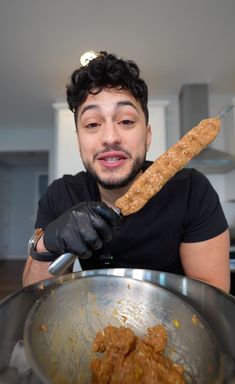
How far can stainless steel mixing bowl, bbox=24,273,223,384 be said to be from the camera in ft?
1.49

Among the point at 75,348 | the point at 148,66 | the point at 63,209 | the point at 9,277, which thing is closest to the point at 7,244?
the point at 9,277

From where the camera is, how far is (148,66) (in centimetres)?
245

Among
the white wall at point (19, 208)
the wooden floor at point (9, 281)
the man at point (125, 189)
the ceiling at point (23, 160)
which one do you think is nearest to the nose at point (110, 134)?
the man at point (125, 189)

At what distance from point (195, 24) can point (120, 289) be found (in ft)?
6.76

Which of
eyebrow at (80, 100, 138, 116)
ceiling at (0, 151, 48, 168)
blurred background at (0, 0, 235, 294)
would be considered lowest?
eyebrow at (80, 100, 138, 116)

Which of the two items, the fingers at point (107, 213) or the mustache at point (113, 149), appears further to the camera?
the mustache at point (113, 149)

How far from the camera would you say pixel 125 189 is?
3.27 feet

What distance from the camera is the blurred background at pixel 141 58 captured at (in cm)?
176

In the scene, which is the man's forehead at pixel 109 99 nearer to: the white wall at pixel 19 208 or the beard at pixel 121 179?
the beard at pixel 121 179

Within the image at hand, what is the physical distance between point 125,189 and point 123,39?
1.63 metres

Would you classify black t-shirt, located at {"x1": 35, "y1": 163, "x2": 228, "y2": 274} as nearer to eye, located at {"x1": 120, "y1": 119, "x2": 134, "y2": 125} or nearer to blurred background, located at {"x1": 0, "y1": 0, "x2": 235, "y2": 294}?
eye, located at {"x1": 120, "y1": 119, "x2": 134, "y2": 125}

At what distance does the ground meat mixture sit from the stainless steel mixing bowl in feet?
0.09

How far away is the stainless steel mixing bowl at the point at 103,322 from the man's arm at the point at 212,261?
1.07 feet

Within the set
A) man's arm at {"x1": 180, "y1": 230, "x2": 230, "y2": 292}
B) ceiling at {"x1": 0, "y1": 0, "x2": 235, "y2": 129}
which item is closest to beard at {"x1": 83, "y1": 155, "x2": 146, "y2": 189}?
man's arm at {"x1": 180, "y1": 230, "x2": 230, "y2": 292}
